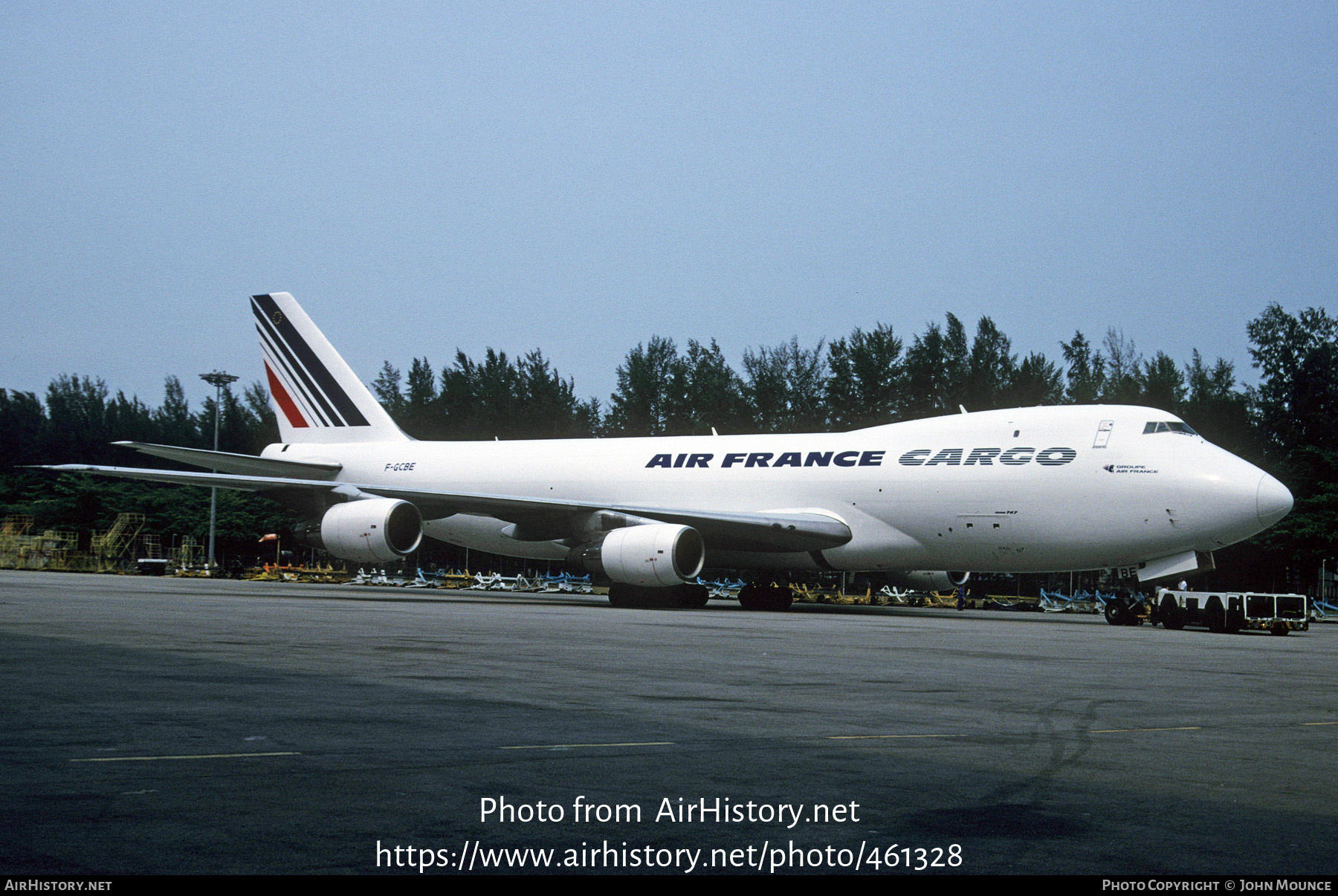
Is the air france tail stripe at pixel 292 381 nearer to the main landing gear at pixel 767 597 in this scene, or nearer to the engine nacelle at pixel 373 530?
the engine nacelle at pixel 373 530

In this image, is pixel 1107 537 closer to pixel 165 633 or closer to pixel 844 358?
pixel 165 633

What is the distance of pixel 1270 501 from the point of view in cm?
2222

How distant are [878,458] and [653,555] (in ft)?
16.9

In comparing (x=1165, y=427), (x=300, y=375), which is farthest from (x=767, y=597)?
(x=300, y=375)

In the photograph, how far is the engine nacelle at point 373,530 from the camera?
27719mm

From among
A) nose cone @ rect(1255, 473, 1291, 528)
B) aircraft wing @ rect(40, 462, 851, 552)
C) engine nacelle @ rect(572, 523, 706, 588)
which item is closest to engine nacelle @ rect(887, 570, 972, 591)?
aircraft wing @ rect(40, 462, 851, 552)

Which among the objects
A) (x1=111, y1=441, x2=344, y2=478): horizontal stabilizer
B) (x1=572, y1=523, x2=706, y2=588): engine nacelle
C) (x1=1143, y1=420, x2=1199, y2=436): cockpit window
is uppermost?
(x1=1143, y1=420, x2=1199, y2=436): cockpit window

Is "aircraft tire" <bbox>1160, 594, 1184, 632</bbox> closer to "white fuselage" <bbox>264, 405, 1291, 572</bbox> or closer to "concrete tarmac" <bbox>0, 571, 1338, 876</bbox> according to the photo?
"white fuselage" <bbox>264, 405, 1291, 572</bbox>

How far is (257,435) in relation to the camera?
72.1 m

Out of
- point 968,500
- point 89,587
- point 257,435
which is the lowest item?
point 89,587

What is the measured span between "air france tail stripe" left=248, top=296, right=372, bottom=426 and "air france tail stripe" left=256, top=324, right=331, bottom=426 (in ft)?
1.64

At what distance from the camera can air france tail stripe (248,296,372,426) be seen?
117 ft

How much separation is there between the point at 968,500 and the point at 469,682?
16812 mm
